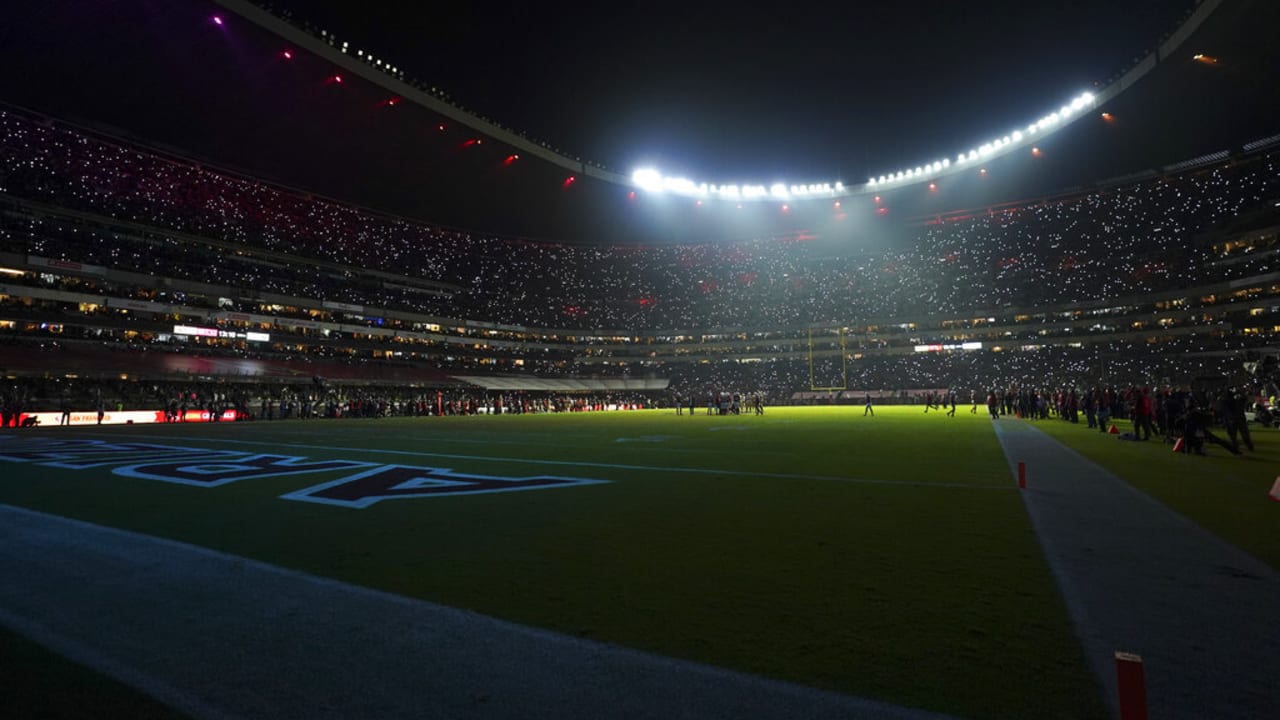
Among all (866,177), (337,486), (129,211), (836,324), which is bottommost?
(337,486)

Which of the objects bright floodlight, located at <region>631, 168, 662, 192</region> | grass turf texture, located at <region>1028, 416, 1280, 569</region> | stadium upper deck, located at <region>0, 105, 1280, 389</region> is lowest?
grass turf texture, located at <region>1028, 416, 1280, 569</region>

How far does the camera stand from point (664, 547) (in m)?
5.36

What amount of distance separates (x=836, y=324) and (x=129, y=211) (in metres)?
84.7

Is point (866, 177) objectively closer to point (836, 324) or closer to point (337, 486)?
point (836, 324)

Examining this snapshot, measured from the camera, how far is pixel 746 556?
5051mm

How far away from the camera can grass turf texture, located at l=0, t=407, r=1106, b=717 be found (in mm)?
2906

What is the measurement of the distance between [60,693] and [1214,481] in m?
13.7

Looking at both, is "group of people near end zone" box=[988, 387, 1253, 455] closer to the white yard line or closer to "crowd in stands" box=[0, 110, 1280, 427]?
"crowd in stands" box=[0, 110, 1280, 427]

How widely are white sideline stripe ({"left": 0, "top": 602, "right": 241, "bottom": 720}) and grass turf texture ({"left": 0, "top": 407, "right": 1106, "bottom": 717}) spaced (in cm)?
148

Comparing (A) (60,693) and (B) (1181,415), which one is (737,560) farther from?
(B) (1181,415)

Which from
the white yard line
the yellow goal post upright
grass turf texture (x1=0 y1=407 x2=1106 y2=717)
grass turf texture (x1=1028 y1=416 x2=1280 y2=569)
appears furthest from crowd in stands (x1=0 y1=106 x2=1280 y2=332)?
grass turf texture (x1=1028 y1=416 x2=1280 y2=569)

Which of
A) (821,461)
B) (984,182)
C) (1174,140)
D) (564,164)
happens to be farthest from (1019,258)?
(821,461)

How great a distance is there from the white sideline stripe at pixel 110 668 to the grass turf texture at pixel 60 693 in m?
0.04

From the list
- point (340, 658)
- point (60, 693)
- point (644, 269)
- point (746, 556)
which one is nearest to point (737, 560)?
point (746, 556)
